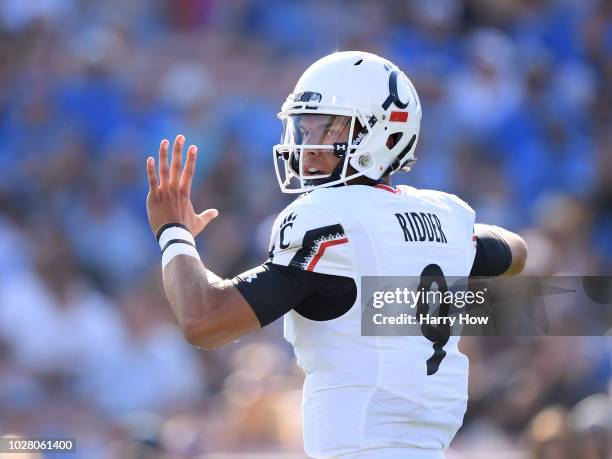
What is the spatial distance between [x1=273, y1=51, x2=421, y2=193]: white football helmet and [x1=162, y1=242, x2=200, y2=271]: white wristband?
0.44 metres

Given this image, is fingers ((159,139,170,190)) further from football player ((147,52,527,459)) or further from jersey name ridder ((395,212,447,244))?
jersey name ridder ((395,212,447,244))

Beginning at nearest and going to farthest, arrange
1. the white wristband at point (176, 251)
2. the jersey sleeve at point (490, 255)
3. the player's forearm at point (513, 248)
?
the white wristband at point (176, 251) < the jersey sleeve at point (490, 255) < the player's forearm at point (513, 248)

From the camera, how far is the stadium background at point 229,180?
6387mm

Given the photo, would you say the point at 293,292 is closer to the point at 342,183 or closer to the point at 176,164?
the point at 342,183

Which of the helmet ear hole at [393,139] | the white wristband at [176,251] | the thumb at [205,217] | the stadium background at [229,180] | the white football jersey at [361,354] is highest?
the stadium background at [229,180]

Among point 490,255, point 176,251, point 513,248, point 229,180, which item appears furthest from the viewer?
point 229,180

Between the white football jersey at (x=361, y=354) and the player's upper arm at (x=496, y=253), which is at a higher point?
the player's upper arm at (x=496, y=253)

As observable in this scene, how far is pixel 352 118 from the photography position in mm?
3705

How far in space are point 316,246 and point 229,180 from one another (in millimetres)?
5320

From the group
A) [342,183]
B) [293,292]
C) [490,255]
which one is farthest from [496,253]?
[293,292]

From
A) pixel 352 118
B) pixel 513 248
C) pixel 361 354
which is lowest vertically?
pixel 361 354

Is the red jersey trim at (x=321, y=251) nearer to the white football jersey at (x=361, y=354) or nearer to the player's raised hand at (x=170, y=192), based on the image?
the white football jersey at (x=361, y=354)

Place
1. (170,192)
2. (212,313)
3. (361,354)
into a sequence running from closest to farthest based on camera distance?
(212,313) → (361,354) → (170,192)

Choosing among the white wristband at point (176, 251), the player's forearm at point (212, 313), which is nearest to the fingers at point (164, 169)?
the white wristband at point (176, 251)
